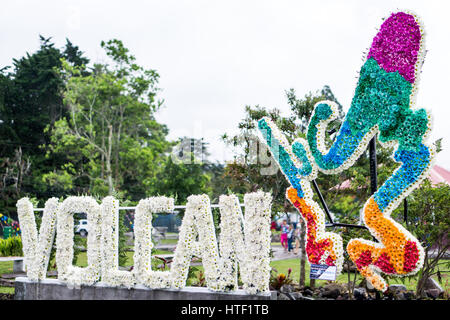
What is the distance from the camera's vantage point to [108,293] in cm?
880

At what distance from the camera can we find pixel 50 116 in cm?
3753

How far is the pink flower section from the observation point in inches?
299

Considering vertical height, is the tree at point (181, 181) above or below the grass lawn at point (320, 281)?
above

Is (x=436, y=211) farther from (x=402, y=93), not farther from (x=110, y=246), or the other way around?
(x=110, y=246)

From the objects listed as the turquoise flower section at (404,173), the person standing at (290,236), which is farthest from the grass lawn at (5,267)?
the turquoise flower section at (404,173)

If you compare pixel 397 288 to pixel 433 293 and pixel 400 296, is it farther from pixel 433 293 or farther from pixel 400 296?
pixel 433 293

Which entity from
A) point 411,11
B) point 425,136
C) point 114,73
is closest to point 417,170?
point 425,136

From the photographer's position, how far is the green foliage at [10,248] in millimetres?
14430

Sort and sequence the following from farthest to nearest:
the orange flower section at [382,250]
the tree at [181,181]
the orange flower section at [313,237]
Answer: the tree at [181,181] → the orange flower section at [313,237] → the orange flower section at [382,250]

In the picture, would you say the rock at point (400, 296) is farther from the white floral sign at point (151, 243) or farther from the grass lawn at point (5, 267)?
the grass lawn at point (5, 267)

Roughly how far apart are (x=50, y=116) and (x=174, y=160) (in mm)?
16661

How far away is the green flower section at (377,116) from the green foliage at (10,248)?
35.1 ft

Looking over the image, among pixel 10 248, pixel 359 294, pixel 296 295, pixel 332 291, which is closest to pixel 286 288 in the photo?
pixel 296 295

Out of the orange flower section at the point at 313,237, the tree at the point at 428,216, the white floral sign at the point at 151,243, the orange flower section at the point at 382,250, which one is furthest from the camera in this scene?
the tree at the point at 428,216
